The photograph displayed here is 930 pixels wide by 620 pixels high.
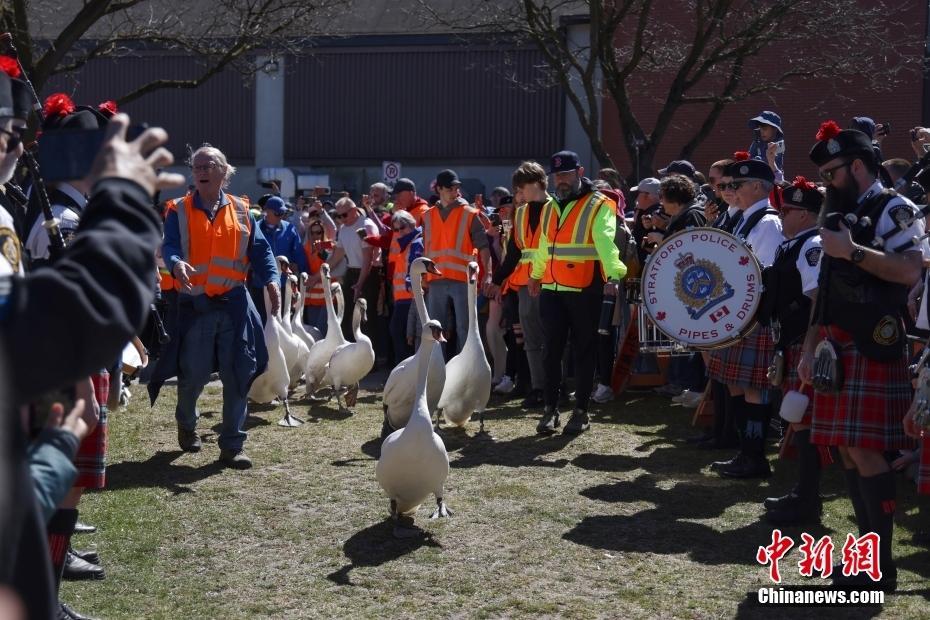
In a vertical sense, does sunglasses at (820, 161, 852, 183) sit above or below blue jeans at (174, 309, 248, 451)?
above

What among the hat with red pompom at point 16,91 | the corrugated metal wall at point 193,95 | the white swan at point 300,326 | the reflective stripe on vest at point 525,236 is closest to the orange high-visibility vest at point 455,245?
the reflective stripe on vest at point 525,236

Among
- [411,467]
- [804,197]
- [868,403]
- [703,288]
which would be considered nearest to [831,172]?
[868,403]

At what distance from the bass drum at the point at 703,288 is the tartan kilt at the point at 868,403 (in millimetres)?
1601

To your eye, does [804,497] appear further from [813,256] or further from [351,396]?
[351,396]

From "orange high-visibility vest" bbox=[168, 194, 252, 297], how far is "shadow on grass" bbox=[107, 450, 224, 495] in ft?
3.93

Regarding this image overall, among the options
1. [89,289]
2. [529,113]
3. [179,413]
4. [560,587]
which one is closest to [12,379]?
[89,289]

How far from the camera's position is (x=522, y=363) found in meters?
11.2

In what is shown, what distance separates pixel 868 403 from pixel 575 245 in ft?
12.8

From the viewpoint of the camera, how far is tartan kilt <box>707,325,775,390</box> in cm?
730

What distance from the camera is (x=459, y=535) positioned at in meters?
6.10

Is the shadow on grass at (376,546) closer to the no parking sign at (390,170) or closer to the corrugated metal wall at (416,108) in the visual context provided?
the no parking sign at (390,170)

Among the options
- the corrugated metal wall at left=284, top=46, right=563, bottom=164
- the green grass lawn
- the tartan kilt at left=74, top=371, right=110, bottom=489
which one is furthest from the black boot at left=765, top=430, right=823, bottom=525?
the corrugated metal wall at left=284, top=46, right=563, bottom=164

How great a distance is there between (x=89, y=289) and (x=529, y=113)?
29202 millimetres

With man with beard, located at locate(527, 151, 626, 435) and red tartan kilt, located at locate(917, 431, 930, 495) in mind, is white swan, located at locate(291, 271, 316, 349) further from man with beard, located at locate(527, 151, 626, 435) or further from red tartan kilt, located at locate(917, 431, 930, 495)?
red tartan kilt, located at locate(917, 431, 930, 495)
